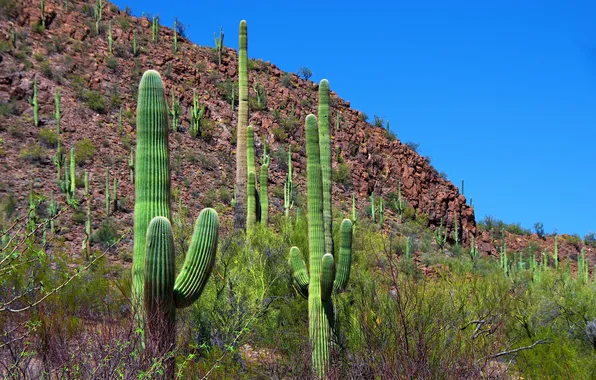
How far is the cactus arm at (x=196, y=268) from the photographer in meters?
9.41

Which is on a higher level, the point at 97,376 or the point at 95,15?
the point at 95,15

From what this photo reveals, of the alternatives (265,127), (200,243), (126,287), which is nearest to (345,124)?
(265,127)

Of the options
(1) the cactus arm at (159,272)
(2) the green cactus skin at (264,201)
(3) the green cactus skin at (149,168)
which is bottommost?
(1) the cactus arm at (159,272)

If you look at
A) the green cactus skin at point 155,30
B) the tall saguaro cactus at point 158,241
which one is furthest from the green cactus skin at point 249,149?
the green cactus skin at point 155,30

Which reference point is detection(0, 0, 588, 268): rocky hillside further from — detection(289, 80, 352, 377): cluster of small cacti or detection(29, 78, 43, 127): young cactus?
detection(289, 80, 352, 377): cluster of small cacti

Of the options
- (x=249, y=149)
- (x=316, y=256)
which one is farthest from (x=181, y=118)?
(x=316, y=256)

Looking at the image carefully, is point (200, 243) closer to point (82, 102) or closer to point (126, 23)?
point (82, 102)

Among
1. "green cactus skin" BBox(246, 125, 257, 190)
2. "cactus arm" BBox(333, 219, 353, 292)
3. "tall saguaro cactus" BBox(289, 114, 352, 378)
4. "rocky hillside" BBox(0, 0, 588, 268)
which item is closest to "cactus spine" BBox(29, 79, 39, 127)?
"rocky hillside" BBox(0, 0, 588, 268)

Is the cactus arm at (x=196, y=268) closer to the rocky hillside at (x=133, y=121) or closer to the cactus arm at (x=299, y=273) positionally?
the cactus arm at (x=299, y=273)

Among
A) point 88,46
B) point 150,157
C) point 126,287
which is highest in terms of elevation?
point 88,46

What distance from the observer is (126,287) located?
1595 centimetres

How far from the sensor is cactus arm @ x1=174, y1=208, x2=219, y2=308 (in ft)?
30.9

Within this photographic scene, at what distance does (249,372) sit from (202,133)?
75.0ft

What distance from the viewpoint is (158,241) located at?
9.08 m
